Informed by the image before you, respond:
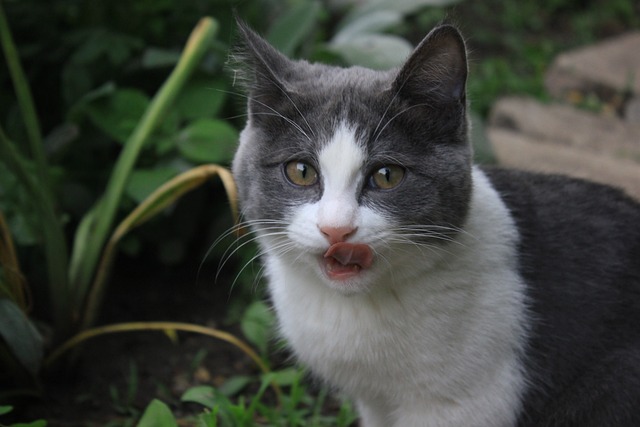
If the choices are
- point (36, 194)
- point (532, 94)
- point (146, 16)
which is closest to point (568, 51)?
point (532, 94)

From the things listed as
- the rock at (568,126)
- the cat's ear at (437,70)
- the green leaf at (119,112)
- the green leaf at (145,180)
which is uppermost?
the cat's ear at (437,70)

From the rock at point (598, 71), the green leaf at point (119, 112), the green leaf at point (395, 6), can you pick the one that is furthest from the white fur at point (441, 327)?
the rock at point (598, 71)

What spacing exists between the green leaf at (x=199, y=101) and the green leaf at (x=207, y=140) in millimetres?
139

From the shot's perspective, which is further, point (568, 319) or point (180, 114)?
point (180, 114)

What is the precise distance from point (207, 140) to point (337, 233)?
136cm

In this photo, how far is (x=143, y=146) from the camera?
3021mm

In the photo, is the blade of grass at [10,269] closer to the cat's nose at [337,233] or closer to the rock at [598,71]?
the cat's nose at [337,233]

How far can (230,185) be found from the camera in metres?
2.48

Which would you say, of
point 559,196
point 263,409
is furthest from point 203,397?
point 559,196

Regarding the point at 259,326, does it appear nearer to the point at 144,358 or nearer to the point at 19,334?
the point at 144,358

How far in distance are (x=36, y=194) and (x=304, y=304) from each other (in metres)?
0.98

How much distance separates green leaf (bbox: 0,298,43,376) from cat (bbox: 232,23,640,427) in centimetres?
77

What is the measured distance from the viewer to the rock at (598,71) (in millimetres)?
4793

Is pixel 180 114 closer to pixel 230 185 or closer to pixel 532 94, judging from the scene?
pixel 230 185
